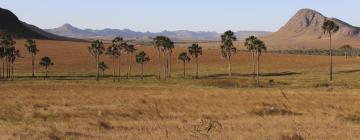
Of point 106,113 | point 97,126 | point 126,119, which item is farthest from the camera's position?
point 106,113

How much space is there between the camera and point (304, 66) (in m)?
194

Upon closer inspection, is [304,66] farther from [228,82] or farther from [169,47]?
[228,82]

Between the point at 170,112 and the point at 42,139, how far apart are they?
18.8 metres

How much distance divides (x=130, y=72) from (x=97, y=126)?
14655 cm

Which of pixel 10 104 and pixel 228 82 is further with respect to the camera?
pixel 228 82

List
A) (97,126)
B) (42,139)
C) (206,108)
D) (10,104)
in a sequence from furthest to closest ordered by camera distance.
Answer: (10,104) < (206,108) < (97,126) < (42,139)

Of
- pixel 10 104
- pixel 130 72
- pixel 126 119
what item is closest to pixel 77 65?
pixel 130 72

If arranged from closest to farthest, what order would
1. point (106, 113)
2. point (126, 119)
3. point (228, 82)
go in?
point (126, 119) < point (106, 113) < point (228, 82)

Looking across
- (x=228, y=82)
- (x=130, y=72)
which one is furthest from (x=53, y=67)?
(x=228, y=82)

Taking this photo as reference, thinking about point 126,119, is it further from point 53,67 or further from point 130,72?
point 53,67

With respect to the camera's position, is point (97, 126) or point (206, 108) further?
point (206, 108)

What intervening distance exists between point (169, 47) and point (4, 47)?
148 ft

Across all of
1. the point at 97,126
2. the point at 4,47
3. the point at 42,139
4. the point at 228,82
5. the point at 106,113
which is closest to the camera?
the point at 42,139

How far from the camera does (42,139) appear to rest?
67.9ft
